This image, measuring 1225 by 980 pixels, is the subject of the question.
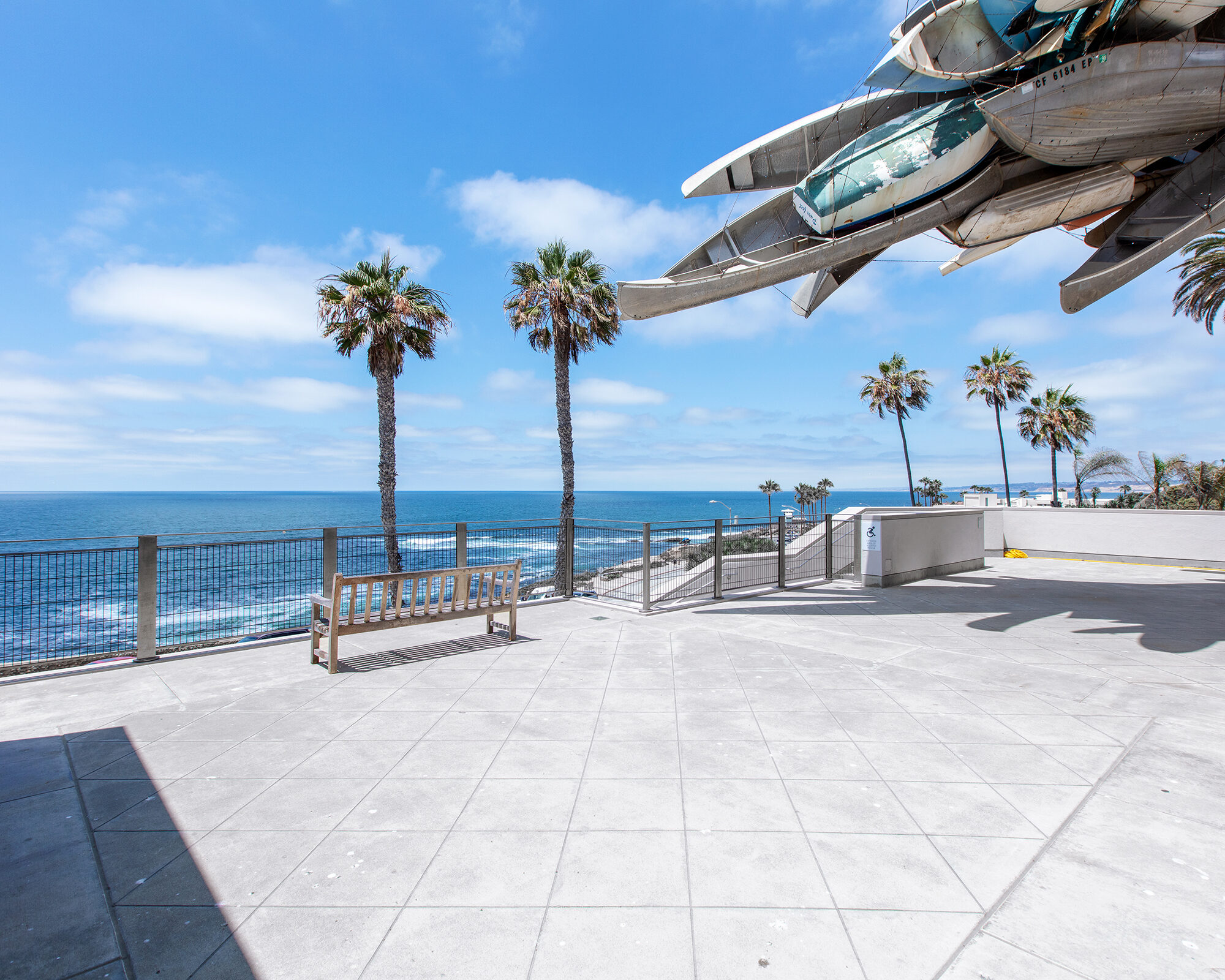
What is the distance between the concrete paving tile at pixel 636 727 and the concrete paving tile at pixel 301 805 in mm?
1719

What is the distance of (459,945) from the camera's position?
239 centimetres

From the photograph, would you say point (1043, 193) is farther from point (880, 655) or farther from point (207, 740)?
point (207, 740)

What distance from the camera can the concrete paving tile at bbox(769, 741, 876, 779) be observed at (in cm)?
388

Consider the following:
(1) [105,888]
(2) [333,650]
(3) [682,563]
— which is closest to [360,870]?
(1) [105,888]

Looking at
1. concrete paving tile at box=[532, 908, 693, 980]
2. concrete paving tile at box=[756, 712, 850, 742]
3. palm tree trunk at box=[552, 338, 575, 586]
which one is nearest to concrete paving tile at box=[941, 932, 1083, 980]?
concrete paving tile at box=[532, 908, 693, 980]

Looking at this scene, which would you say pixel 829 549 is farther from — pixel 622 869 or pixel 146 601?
pixel 146 601

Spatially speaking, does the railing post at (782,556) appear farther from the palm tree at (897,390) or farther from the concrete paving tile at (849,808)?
the palm tree at (897,390)

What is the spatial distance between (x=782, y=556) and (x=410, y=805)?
9.17 meters

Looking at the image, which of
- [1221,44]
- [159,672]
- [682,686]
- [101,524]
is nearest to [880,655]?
[682,686]

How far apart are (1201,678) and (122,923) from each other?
8839mm

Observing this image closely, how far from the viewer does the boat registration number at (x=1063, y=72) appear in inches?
371

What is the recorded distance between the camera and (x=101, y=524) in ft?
282

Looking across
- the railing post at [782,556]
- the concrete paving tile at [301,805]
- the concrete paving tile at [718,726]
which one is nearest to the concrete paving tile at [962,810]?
the concrete paving tile at [718,726]

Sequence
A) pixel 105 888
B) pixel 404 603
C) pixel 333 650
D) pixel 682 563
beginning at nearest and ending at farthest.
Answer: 1. pixel 105 888
2. pixel 333 650
3. pixel 404 603
4. pixel 682 563
